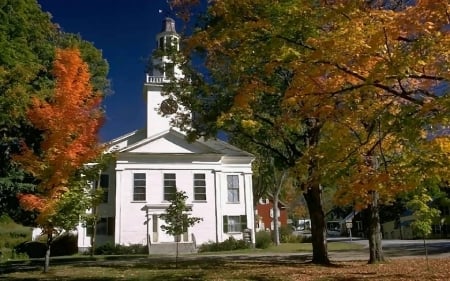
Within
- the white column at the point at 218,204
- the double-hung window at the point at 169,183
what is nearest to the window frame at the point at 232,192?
the white column at the point at 218,204

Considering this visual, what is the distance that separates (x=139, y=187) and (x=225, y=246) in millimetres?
8372

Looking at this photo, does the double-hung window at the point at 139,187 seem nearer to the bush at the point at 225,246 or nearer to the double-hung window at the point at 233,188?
the bush at the point at 225,246

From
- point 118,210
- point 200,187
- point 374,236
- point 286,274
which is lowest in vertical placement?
point 286,274

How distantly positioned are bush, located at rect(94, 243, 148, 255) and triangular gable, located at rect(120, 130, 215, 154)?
767 cm

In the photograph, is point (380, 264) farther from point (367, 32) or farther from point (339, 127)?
point (367, 32)

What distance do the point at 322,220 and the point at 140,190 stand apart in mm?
20033

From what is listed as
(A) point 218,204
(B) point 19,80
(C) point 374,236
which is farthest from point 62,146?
(A) point 218,204

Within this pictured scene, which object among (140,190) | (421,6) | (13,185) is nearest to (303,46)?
(421,6)

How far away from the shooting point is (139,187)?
37.5 meters

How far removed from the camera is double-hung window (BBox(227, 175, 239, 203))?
129ft

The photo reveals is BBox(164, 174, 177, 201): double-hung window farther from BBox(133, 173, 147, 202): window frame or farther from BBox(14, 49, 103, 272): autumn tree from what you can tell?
BBox(14, 49, 103, 272): autumn tree

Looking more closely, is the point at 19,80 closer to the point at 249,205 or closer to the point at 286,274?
the point at 286,274

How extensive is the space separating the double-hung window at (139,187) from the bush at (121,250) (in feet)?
12.6

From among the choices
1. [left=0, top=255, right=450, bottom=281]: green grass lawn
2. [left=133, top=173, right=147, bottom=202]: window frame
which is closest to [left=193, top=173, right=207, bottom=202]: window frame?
[left=133, top=173, right=147, bottom=202]: window frame
